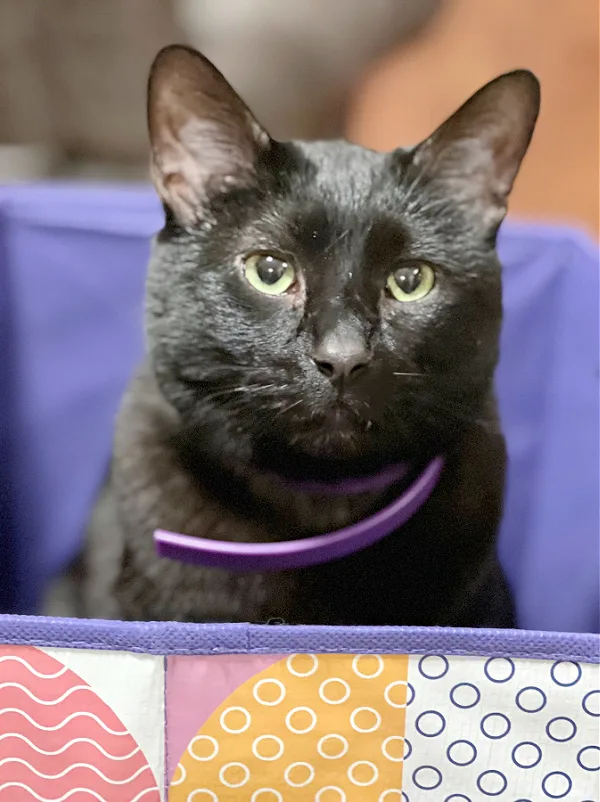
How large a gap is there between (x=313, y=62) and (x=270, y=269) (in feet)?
1.18

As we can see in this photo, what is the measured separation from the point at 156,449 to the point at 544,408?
0.48 m

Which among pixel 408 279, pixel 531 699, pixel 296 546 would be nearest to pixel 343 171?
pixel 408 279

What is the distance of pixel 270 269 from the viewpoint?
603mm

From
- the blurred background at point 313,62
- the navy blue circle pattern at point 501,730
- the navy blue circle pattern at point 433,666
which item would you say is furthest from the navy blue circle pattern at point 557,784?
the blurred background at point 313,62

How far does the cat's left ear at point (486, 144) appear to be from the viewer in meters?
0.61

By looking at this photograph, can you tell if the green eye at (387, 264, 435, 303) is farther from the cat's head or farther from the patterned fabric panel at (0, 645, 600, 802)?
the patterned fabric panel at (0, 645, 600, 802)

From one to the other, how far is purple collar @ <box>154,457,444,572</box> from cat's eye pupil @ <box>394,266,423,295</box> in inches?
6.3

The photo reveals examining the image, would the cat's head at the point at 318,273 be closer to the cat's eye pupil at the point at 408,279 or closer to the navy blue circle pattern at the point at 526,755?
the cat's eye pupil at the point at 408,279

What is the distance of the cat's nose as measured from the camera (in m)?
0.54

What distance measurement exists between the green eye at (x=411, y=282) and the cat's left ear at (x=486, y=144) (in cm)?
8

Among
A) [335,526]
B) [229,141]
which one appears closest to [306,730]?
A: [335,526]

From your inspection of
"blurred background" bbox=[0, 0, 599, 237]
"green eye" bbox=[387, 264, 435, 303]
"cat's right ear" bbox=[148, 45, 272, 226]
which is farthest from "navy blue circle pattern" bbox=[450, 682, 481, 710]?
"blurred background" bbox=[0, 0, 599, 237]

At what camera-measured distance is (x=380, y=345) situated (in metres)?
0.58

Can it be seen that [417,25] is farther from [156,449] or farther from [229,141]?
[156,449]
